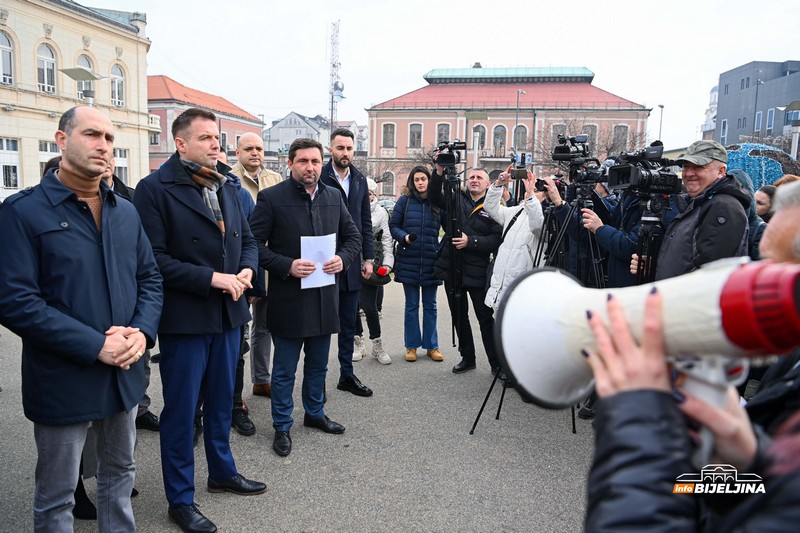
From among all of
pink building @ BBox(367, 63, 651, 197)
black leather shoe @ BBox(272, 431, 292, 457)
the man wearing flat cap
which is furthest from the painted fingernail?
pink building @ BBox(367, 63, 651, 197)

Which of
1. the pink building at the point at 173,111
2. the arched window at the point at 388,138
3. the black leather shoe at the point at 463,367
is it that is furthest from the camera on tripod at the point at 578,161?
the arched window at the point at 388,138

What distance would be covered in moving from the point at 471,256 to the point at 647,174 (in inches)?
80.1

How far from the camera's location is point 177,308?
2.98 meters

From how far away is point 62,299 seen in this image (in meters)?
2.28

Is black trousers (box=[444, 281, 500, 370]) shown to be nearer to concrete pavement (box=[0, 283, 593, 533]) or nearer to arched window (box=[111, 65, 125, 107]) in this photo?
concrete pavement (box=[0, 283, 593, 533])

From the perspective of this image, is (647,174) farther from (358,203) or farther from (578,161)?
(358,203)

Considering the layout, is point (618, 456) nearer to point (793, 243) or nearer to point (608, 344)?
point (608, 344)

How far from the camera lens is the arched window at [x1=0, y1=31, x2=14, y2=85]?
29.3m

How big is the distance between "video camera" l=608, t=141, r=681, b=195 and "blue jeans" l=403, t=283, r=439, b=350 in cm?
238

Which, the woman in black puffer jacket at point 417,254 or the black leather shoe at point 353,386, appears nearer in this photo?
the black leather shoe at point 353,386

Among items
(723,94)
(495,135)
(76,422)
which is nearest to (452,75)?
(495,135)

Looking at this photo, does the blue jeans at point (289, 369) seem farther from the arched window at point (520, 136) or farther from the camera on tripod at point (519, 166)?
the arched window at point (520, 136)

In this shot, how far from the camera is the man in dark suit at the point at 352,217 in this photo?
4828 millimetres

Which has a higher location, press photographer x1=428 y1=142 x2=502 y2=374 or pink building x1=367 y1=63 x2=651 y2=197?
pink building x1=367 y1=63 x2=651 y2=197
